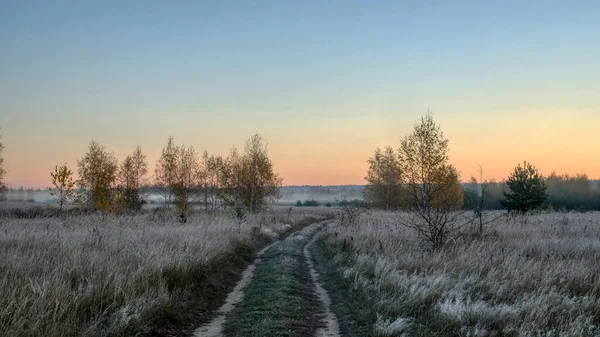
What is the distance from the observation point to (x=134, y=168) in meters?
60.0

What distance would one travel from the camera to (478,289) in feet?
34.2

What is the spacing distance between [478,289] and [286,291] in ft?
15.4

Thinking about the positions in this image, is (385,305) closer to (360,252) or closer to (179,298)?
(179,298)

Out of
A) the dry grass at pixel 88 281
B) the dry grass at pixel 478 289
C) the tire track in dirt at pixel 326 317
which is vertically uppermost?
the dry grass at pixel 88 281

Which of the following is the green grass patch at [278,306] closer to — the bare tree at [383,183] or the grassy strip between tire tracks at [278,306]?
the grassy strip between tire tracks at [278,306]

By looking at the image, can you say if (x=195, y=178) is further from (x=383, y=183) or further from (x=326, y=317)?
(x=326, y=317)

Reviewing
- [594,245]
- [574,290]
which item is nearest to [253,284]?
[574,290]

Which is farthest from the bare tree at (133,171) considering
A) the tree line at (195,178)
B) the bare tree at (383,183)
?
the bare tree at (383,183)

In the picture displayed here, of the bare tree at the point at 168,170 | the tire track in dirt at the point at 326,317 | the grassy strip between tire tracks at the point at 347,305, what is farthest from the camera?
the bare tree at the point at 168,170

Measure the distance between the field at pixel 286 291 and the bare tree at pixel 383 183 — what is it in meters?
49.9

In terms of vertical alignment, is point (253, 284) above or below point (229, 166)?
below

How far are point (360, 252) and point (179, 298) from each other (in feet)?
26.6

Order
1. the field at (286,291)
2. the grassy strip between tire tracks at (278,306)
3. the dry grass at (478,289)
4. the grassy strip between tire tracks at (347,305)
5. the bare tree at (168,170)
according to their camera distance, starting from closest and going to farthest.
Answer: the field at (286,291), the dry grass at (478,289), the grassy strip between tire tracks at (278,306), the grassy strip between tire tracks at (347,305), the bare tree at (168,170)

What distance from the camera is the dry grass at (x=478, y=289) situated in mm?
8000
